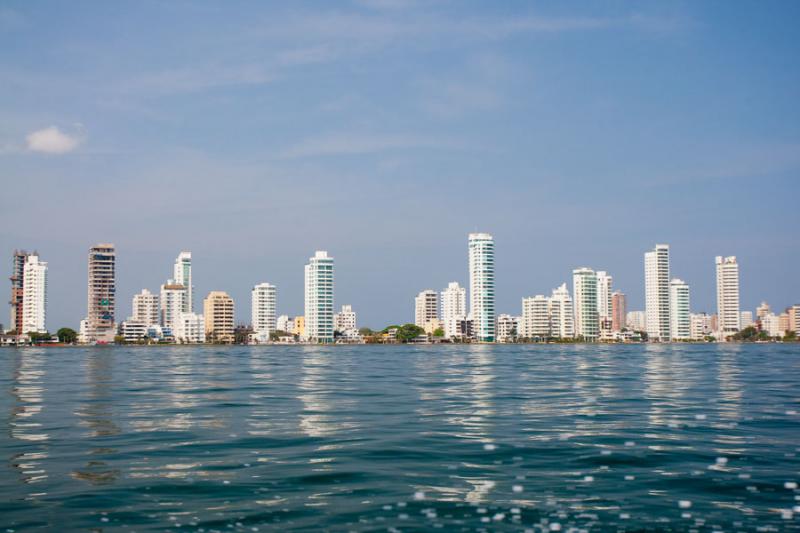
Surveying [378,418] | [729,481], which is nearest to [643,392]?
[378,418]

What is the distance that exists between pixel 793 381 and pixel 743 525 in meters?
36.3

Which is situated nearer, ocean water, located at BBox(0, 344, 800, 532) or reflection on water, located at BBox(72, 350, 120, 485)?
ocean water, located at BBox(0, 344, 800, 532)

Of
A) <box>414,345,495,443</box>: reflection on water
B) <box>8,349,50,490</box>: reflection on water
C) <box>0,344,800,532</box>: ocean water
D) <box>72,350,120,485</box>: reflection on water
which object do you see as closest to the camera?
<box>0,344,800,532</box>: ocean water

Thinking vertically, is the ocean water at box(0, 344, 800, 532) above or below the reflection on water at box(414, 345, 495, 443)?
above

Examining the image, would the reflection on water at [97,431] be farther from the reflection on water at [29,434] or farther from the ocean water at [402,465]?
the reflection on water at [29,434]

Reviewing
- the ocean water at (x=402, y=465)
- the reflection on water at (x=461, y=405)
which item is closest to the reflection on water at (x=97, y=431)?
the ocean water at (x=402, y=465)

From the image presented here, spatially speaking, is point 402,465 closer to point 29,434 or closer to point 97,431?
point 97,431

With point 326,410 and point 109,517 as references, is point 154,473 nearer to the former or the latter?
point 109,517

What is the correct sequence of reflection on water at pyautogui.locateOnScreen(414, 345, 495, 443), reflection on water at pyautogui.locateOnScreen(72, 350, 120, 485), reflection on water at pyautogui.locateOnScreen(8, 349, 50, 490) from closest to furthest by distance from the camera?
1. reflection on water at pyautogui.locateOnScreen(72, 350, 120, 485)
2. reflection on water at pyautogui.locateOnScreen(8, 349, 50, 490)
3. reflection on water at pyautogui.locateOnScreen(414, 345, 495, 443)

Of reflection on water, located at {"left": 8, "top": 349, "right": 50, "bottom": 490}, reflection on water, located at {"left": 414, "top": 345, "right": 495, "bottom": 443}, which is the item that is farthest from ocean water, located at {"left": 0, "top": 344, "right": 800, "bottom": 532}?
reflection on water, located at {"left": 414, "top": 345, "right": 495, "bottom": 443}

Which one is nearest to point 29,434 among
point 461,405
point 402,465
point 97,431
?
point 97,431

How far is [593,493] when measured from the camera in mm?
13242

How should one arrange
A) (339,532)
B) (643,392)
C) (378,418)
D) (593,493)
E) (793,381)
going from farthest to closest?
(793,381)
(643,392)
(378,418)
(593,493)
(339,532)

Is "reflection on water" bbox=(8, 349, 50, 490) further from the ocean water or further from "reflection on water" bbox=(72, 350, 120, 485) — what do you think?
"reflection on water" bbox=(72, 350, 120, 485)
